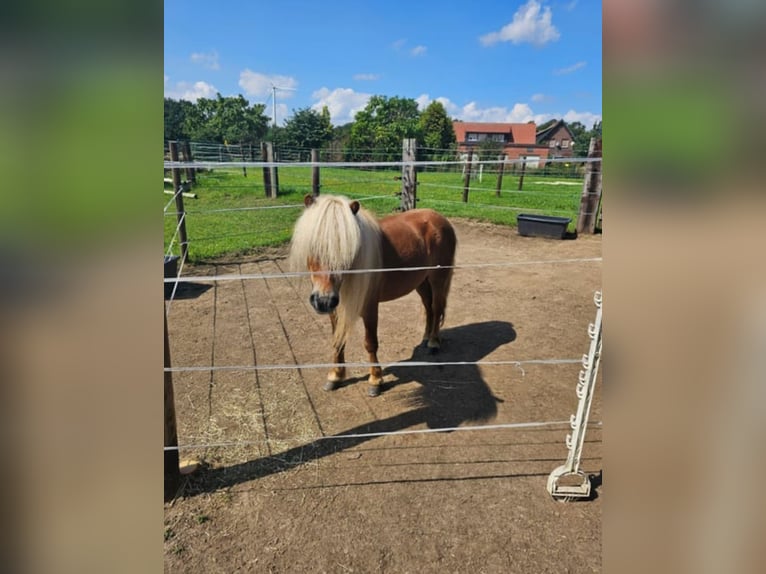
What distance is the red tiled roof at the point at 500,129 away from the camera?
4659 cm

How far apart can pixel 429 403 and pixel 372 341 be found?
56 cm

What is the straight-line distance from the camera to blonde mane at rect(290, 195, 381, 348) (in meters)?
2.30

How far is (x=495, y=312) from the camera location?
4.40m

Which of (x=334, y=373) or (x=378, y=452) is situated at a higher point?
(x=334, y=373)

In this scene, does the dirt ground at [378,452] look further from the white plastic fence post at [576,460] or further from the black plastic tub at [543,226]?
the black plastic tub at [543,226]

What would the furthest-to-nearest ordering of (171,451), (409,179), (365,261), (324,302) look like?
(409,179) < (365,261) < (324,302) < (171,451)

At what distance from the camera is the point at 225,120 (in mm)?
34250

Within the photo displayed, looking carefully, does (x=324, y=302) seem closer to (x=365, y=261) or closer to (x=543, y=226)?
(x=365, y=261)

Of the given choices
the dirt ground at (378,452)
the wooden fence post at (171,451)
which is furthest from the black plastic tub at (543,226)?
the wooden fence post at (171,451)

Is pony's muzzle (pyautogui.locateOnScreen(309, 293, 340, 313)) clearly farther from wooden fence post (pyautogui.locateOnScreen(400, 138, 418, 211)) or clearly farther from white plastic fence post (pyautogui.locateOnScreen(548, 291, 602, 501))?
wooden fence post (pyautogui.locateOnScreen(400, 138, 418, 211))

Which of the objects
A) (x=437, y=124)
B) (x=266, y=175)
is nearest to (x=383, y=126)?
(x=437, y=124)

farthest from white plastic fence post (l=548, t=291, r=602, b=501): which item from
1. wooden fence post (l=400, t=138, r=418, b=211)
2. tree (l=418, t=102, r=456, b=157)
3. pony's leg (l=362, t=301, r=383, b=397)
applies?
tree (l=418, t=102, r=456, b=157)
